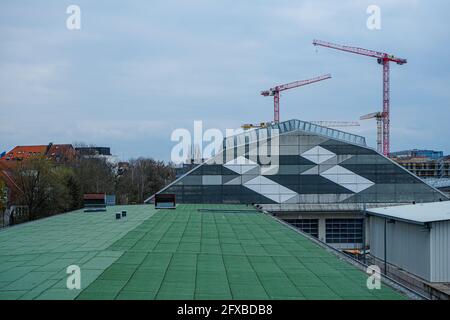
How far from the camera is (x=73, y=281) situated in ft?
27.9

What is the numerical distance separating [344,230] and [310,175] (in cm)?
474

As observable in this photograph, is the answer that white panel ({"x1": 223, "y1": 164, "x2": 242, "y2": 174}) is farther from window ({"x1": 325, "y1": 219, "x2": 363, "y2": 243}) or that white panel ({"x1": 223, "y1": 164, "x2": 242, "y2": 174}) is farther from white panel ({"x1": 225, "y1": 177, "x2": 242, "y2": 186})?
window ({"x1": 325, "y1": 219, "x2": 363, "y2": 243})

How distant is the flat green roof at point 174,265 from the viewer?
325 inches

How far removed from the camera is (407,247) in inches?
649

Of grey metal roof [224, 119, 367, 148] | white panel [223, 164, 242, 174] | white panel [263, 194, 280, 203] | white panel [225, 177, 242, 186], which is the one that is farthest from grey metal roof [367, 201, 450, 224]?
grey metal roof [224, 119, 367, 148]

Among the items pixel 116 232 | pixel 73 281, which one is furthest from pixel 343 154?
pixel 73 281

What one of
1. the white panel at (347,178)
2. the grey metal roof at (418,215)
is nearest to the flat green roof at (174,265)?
the grey metal roof at (418,215)

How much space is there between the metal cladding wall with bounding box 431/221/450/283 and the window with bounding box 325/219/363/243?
20031 millimetres

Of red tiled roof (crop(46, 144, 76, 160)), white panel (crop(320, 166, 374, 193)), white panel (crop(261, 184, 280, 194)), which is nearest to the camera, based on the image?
white panel (crop(261, 184, 280, 194))

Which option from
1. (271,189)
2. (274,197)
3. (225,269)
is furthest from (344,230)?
(225,269)

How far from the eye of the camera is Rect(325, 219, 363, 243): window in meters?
34.7

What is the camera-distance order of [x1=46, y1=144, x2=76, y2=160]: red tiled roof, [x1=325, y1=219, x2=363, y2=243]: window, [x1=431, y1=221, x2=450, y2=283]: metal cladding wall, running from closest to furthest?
[x1=431, y1=221, x2=450, y2=283]: metal cladding wall
[x1=325, y1=219, x2=363, y2=243]: window
[x1=46, y1=144, x2=76, y2=160]: red tiled roof

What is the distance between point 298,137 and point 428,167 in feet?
313
